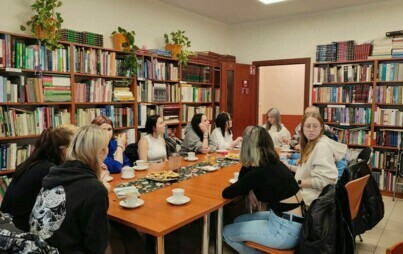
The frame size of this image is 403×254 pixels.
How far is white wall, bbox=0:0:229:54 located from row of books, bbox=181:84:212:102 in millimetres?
784

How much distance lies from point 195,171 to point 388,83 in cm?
367

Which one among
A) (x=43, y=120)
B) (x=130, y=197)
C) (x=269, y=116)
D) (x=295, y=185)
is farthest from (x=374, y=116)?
(x=43, y=120)

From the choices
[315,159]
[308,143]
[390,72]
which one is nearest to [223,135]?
[308,143]

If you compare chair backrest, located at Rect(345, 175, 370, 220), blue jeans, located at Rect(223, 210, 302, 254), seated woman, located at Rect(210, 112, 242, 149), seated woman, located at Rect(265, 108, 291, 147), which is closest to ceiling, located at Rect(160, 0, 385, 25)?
seated woman, located at Rect(265, 108, 291, 147)

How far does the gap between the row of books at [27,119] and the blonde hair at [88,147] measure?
1.85 metres

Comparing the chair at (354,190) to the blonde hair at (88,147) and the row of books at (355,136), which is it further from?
the row of books at (355,136)

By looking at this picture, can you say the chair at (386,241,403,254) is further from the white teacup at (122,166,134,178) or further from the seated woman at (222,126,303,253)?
the white teacup at (122,166,134,178)

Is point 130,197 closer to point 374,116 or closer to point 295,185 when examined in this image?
point 295,185

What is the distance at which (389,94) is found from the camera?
4.55 m

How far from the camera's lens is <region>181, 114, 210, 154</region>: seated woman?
3660 mm

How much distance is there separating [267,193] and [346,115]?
3.51 m

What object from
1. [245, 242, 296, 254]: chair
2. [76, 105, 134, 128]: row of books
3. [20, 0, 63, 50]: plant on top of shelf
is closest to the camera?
[245, 242, 296, 254]: chair

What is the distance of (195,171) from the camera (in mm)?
2719

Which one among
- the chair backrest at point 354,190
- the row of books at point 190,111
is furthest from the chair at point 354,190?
the row of books at point 190,111
